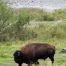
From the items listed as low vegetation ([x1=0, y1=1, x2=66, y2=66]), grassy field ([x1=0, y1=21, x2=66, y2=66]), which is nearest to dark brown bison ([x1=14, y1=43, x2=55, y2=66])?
grassy field ([x1=0, y1=21, x2=66, y2=66])

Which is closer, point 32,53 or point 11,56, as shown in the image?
point 32,53

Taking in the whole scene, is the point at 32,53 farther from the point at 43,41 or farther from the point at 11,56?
the point at 43,41

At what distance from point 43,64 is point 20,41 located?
11.6 m

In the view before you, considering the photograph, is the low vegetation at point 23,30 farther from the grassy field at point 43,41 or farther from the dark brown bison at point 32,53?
the dark brown bison at point 32,53

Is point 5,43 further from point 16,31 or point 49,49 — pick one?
point 49,49

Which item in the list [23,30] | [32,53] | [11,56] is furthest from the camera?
[23,30]

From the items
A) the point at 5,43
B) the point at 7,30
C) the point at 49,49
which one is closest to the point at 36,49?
the point at 49,49

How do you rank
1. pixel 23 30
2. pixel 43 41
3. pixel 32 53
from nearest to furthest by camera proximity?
1. pixel 32 53
2. pixel 43 41
3. pixel 23 30

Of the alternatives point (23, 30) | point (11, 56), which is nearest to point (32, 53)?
point (11, 56)

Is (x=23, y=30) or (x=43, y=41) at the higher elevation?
(x=43, y=41)

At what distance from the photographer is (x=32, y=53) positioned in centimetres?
1952

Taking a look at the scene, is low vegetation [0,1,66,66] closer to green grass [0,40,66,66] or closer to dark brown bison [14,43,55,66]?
green grass [0,40,66,66]

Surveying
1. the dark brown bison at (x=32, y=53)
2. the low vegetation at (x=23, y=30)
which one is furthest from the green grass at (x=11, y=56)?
the dark brown bison at (x=32, y=53)

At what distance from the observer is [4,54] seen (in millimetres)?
24375
